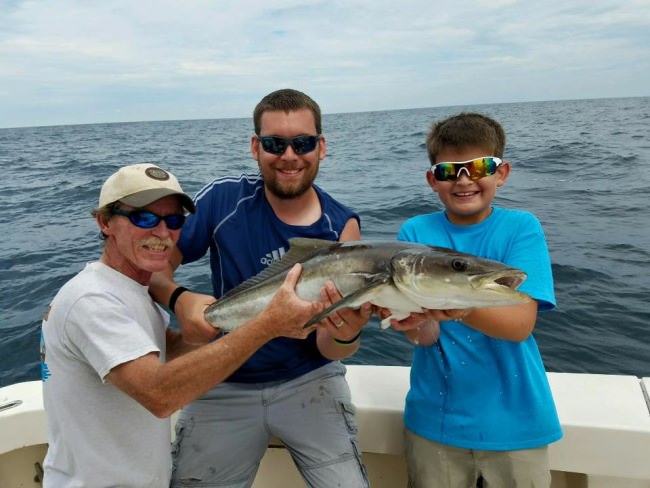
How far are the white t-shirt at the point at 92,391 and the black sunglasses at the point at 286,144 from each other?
1401 millimetres

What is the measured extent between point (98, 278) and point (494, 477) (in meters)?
2.38

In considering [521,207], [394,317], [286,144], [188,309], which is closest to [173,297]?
[188,309]

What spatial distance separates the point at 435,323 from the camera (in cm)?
288

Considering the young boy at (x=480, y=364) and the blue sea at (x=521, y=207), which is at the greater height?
the young boy at (x=480, y=364)

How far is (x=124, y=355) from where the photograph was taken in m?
2.27

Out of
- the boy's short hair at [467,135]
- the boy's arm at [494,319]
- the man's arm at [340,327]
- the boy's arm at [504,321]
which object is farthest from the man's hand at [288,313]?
the boy's short hair at [467,135]

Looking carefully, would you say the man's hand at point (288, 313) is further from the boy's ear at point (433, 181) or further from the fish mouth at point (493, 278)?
the boy's ear at point (433, 181)

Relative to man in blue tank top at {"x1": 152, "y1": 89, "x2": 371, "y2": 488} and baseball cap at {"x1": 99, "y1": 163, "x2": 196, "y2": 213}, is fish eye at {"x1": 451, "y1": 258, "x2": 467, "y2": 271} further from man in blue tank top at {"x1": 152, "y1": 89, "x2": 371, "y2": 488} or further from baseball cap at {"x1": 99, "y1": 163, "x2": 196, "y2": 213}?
baseball cap at {"x1": 99, "y1": 163, "x2": 196, "y2": 213}

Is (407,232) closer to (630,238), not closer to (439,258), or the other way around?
(439,258)

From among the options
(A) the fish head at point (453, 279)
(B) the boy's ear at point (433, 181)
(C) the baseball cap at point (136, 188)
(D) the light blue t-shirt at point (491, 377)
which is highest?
(C) the baseball cap at point (136, 188)

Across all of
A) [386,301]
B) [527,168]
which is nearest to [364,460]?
[386,301]

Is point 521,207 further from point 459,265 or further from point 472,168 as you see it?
point 459,265

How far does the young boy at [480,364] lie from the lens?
2.75 meters

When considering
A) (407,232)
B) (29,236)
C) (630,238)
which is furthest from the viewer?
(29,236)
